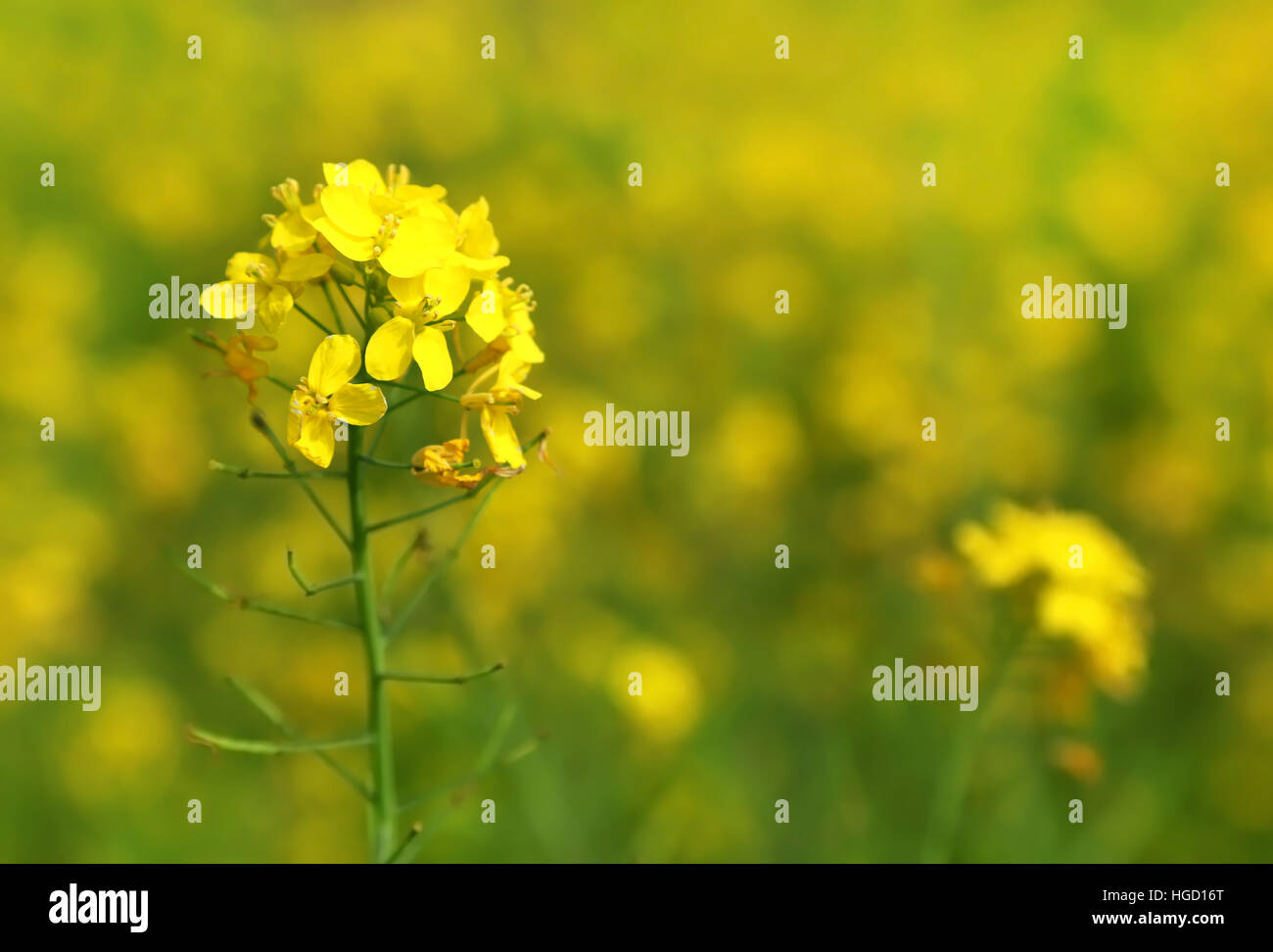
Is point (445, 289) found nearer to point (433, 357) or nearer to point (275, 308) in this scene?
point (433, 357)

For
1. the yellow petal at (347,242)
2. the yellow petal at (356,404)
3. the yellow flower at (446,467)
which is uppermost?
the yellow petal at (347,242)

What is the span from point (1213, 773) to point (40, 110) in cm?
Answer: 796

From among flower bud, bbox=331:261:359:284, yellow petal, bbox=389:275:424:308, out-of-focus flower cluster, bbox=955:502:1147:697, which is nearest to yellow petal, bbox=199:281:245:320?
flower bud, bbox=331:261:359:284

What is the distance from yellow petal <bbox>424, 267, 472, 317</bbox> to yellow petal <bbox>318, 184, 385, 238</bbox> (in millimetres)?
113

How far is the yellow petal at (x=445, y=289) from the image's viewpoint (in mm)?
1669

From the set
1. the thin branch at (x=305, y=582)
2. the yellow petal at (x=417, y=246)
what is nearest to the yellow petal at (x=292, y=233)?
the yellow petal at (x=417, y=246)

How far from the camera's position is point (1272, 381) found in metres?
5.26

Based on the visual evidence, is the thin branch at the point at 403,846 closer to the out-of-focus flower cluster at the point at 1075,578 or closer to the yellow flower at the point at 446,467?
the yellow flower at the point at 446,467

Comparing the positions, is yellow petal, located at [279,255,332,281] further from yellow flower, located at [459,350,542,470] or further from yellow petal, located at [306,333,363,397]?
yellow flower, located at [459,350,542,470]

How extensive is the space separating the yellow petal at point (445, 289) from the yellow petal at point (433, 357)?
4 centimetres

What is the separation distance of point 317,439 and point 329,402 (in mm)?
61

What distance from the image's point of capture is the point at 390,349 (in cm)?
165
